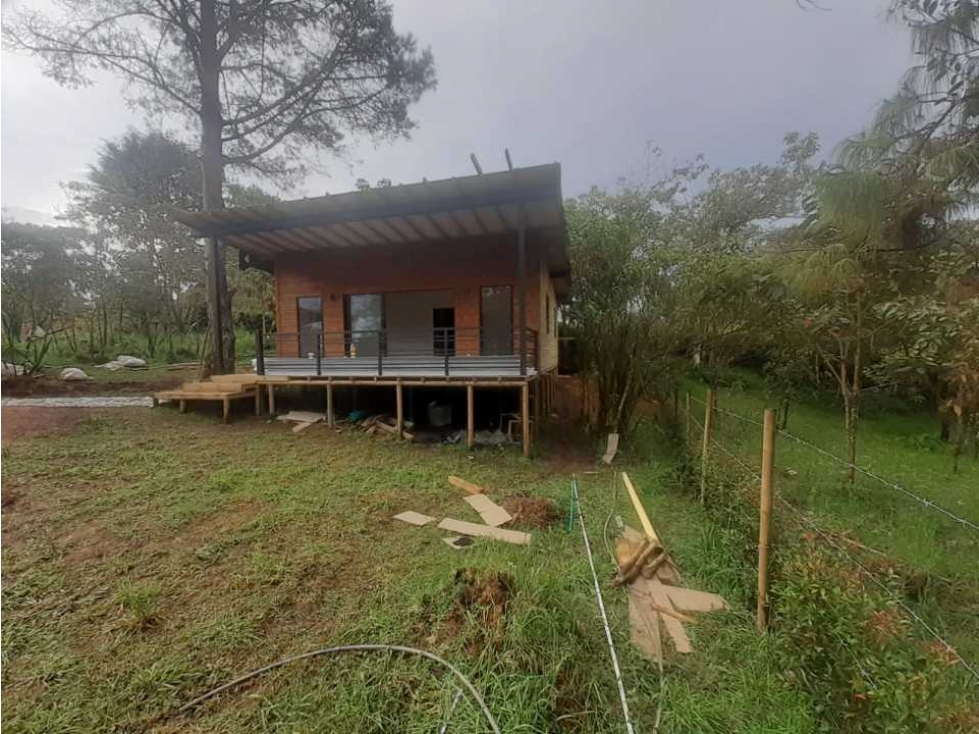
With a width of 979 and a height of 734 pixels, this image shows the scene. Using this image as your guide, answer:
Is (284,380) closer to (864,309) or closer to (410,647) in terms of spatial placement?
(410,647)

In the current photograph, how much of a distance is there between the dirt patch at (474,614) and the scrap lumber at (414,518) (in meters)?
1.49

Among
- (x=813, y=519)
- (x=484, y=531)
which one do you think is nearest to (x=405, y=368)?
(x=484, y=531)

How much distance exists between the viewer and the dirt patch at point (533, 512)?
13.8ft

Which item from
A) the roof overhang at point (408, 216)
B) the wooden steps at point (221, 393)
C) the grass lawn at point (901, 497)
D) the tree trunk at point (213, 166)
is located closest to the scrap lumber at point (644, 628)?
the grass lawn at point (901, 497)

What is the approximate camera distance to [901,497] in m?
5.27

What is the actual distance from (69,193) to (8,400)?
13.6 m

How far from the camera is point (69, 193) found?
18016 millimetres

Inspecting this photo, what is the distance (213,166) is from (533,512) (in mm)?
11532

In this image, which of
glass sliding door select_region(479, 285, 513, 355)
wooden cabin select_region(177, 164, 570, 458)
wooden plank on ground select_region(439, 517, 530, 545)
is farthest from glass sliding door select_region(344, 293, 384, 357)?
wooden plank on ground select_region(439, 517, 530, 545)

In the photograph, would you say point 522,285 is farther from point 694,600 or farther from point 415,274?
point 694,600

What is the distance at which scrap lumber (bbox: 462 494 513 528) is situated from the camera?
428 centimetres

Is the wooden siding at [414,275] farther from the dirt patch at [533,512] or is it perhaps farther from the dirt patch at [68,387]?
the dirt patch at [68,387]

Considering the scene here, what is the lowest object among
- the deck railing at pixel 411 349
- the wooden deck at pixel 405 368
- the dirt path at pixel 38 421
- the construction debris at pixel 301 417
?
the construction debris at pixel 301 417

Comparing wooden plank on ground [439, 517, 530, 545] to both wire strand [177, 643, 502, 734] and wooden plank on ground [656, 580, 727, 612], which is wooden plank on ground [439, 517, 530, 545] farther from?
wire strand [177, 643, 502, 734]
